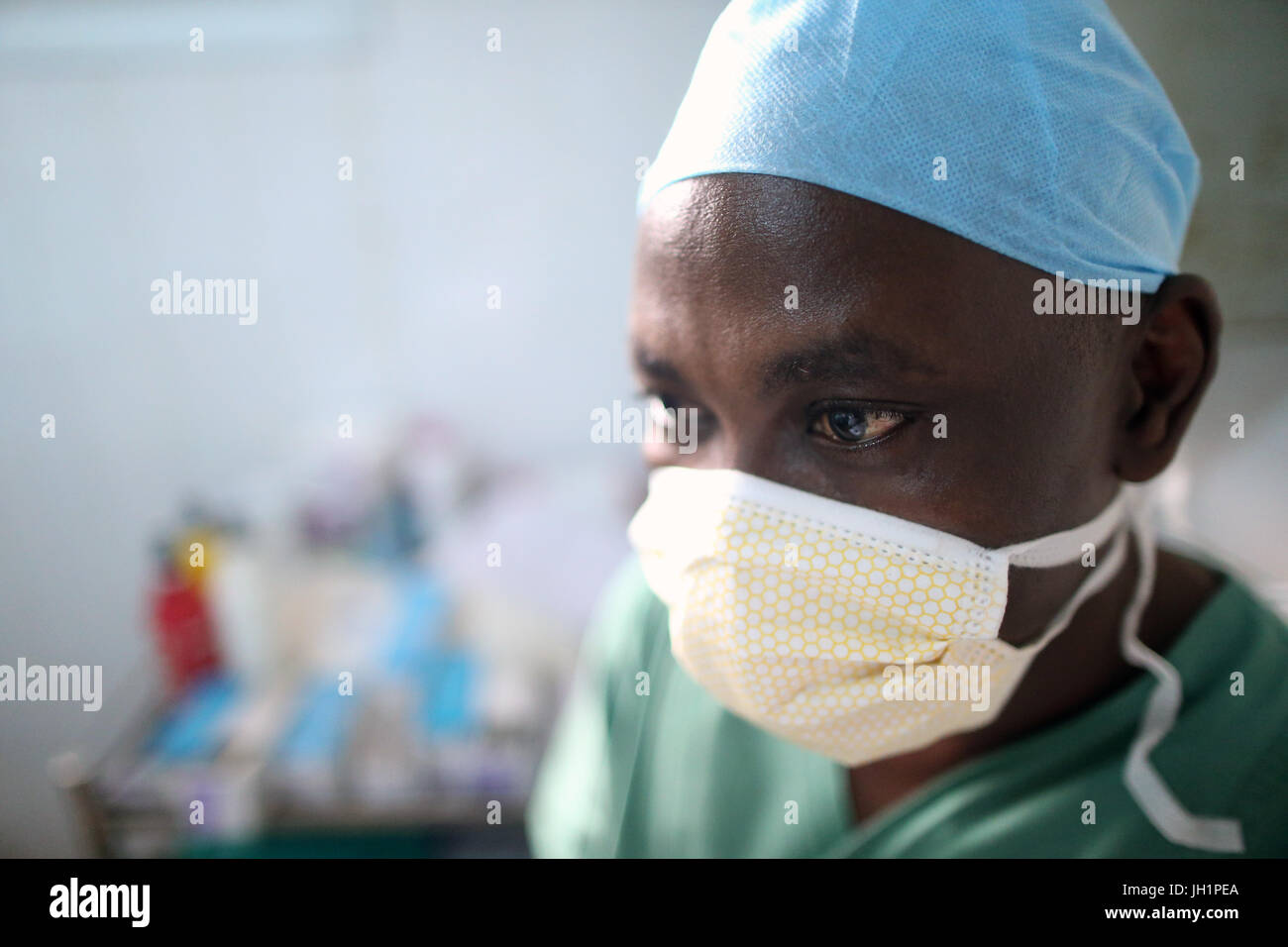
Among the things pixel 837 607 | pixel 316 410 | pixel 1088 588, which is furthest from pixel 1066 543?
pixel 316 410

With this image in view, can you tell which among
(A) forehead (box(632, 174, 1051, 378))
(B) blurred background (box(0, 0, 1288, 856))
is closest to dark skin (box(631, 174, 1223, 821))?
(A) forehead (box(632, 174, 1051, 378))

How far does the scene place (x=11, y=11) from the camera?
3.75 ft

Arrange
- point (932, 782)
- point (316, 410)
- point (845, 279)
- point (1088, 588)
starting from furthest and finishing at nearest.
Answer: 1. point (316, 410)
2. point (932, 782)
3. point (1088, 588)
4. point (845, 279)

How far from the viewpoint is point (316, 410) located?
156cm

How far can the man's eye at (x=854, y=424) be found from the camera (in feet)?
1.66

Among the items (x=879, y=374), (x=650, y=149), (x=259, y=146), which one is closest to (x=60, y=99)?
(x=259, y=146)

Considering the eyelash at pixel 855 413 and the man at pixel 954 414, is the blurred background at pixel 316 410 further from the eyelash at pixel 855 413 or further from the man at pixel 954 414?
the eyelash at pixel 855 413

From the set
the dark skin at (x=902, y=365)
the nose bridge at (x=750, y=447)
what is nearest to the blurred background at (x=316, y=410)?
the dark skin at (x=902, y=365)

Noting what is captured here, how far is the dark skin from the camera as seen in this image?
469 millimetres

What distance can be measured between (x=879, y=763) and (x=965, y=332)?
45 centimetres

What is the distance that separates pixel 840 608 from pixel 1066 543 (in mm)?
170

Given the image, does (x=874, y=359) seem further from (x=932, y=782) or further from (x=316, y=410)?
(x=316, y=410)

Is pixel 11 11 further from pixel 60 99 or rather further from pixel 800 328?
pixel 800 328
